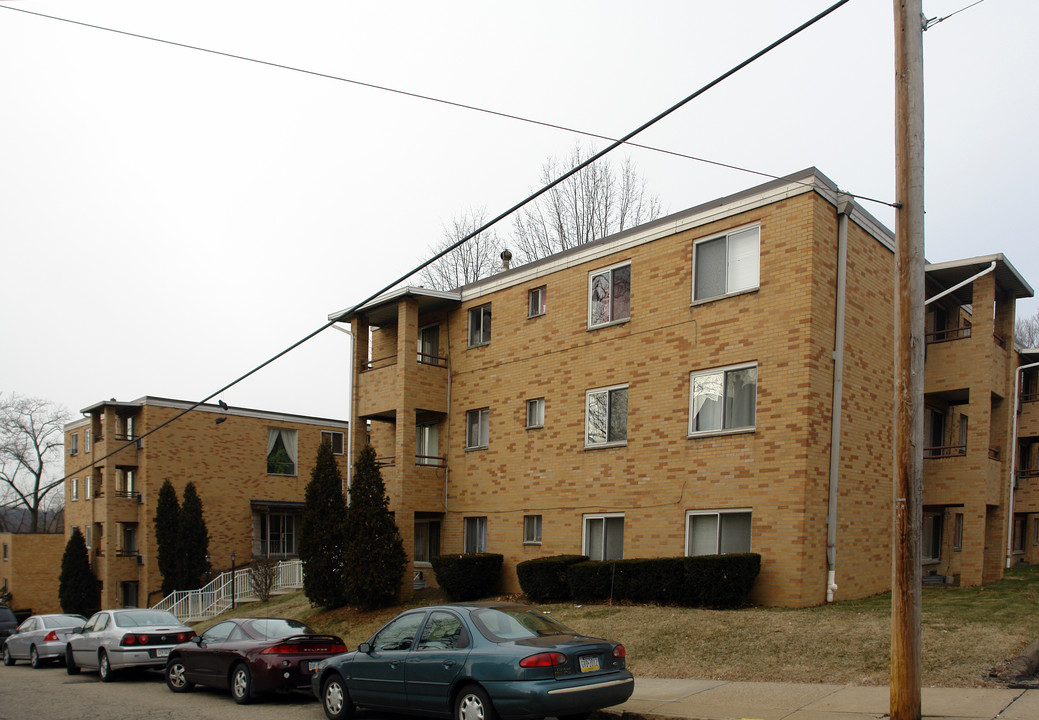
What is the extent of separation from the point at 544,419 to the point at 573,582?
4.42 meters

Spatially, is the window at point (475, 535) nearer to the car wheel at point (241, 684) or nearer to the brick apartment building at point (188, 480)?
the car wheel at point (241, 684)

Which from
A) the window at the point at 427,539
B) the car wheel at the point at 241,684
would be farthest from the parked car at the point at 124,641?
the window at the point at 427,539

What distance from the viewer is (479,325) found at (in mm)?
24641

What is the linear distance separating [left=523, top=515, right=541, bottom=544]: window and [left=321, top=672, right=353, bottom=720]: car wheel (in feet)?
35.4

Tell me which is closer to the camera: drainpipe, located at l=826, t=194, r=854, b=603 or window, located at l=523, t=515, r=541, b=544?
drainpipe, located at l=826, t=194, r=854, b=603

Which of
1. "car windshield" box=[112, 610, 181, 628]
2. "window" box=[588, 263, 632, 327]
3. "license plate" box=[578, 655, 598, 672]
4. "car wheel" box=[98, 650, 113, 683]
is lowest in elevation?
"car wheel" box=[98, 650, 113, 683]

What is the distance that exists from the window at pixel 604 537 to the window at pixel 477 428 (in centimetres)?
442

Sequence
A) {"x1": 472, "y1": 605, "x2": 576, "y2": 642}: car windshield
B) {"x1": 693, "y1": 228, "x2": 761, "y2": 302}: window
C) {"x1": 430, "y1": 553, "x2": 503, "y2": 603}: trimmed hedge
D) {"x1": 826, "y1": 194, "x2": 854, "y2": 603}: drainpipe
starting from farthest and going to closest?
{"x1": 430, "y1": 553, "x2": 503, "y2": 603}: trimmed hedge, {"x1": 693, "y1": 228, "x2": 761, "y2": 302}: window, {"x1": 826, "y1": 194, "x2": 854, "y2": 603}: drainpipe, {"x1": 472, "y1": 605, "x2": 576, "y2": 642}: car windshield

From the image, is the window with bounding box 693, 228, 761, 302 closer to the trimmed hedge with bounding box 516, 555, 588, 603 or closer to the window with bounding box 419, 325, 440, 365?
the trimmed hedge with bounding box 516, 555, 588, 603

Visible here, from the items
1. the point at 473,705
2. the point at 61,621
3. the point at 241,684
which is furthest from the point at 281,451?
the point at 473,705

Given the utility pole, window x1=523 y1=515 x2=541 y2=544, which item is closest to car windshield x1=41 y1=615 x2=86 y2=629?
window x1=523 y1=515 x2=541 y2=544

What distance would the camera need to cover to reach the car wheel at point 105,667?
1647 centimetres

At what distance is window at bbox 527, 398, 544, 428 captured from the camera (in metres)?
22.2

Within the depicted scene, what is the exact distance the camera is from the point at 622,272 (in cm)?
2067
